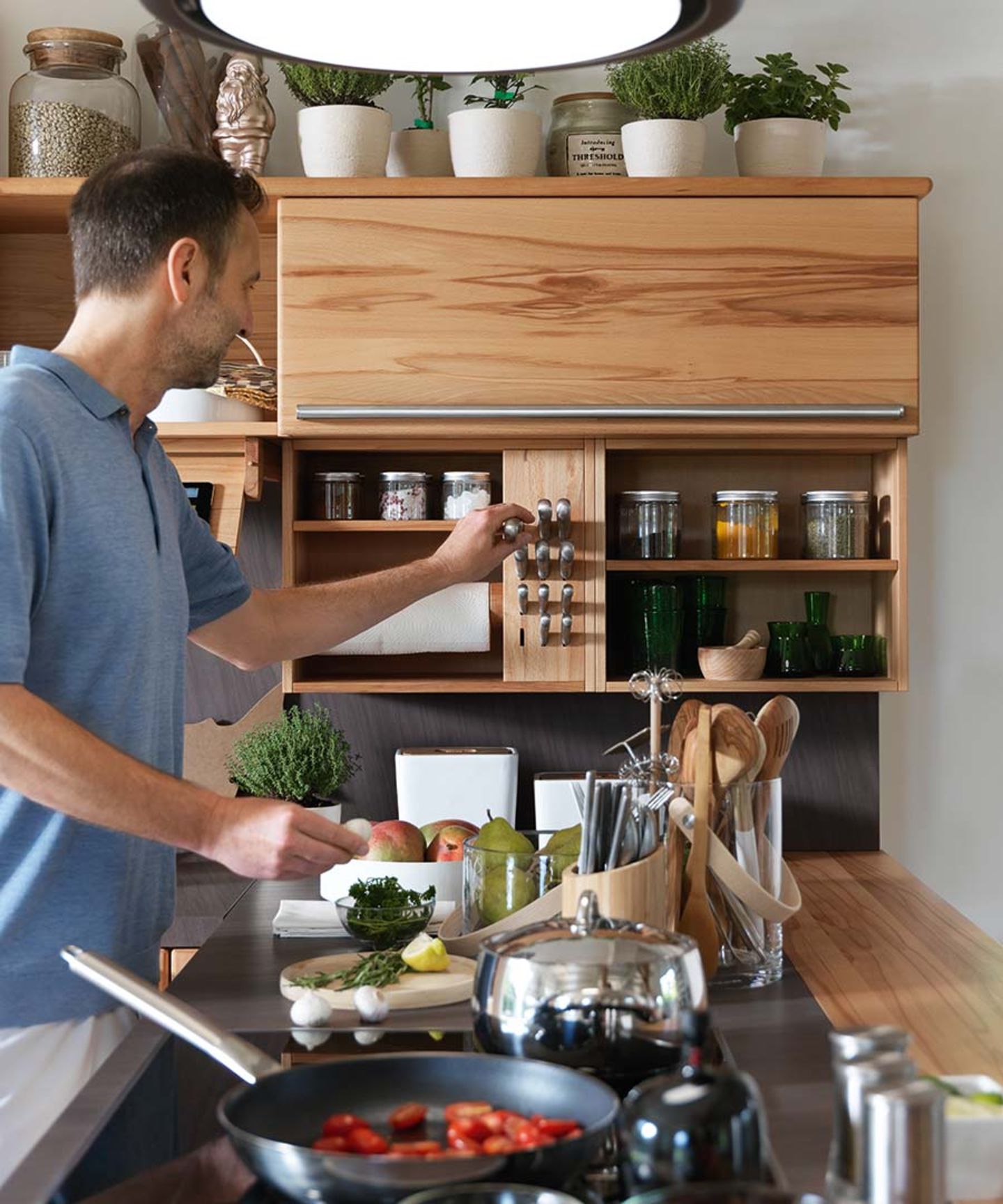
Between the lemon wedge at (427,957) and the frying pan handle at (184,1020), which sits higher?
the frying pan handle at (184,1020)

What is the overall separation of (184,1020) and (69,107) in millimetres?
1995

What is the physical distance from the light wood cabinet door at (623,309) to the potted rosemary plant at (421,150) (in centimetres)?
21

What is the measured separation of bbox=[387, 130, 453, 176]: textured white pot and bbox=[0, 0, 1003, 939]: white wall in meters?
0.19

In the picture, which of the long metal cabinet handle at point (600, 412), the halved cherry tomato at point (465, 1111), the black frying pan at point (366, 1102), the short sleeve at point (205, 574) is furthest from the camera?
the long metal cabinet handle at point (600, 412)

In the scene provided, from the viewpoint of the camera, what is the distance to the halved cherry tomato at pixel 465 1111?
0.97 metres

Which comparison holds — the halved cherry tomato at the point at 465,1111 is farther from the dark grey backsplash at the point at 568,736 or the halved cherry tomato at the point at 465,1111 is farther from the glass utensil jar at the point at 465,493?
the dark grey backsplash at the point at 568,736

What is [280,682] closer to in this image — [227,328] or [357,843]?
[227,328]

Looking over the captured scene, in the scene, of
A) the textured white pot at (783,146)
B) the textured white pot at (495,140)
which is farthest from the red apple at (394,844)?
the textured white pot at (783,146)

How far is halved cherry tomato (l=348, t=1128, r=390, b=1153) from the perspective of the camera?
905mm

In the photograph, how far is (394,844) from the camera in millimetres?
1935

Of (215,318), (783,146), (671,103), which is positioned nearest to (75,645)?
(215,318)

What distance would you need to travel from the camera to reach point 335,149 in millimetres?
2506

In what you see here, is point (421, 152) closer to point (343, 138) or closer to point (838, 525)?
point (343, 138)

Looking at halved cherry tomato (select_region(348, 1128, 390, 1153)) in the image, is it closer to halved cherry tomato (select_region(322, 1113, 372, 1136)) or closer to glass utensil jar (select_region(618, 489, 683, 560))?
halved cherry tomato (select_region(322, 1113, 372, 1136))
